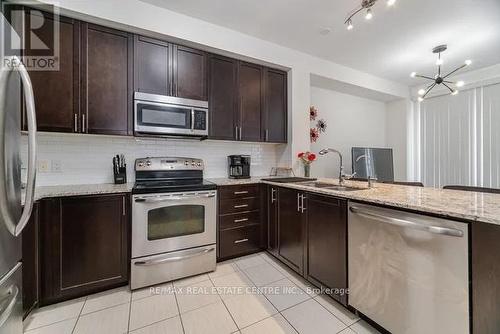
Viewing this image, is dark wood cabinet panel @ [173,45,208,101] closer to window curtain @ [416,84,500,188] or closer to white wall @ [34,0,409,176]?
white wall @ [34,0,409,176]

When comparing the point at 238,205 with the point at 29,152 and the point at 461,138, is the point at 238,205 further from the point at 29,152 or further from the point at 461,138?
the point at 461,138

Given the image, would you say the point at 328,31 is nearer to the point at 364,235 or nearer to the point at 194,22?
the point at 194,22

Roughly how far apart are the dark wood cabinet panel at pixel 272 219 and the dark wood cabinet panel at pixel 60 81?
6.87ft

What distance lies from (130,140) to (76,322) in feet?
5.66

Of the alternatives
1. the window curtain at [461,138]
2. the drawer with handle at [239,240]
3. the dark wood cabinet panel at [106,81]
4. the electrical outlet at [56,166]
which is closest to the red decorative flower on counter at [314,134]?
Result: the drawer with handle at [239,240]

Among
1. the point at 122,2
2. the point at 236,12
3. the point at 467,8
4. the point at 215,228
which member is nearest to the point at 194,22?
the point at 236,12

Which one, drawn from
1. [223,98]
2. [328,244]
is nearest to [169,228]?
[328,244]

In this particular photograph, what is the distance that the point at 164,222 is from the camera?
2.08 m

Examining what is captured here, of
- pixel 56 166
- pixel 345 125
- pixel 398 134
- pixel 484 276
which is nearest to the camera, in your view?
pixel 484 276

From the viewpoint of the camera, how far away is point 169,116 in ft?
7.68

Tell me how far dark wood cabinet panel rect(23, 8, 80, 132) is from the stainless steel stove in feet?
Answer: 2.48

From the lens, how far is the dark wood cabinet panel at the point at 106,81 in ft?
6.70

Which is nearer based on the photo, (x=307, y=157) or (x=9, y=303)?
(x=9, y=303)

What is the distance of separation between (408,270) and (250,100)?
7.97 ft
